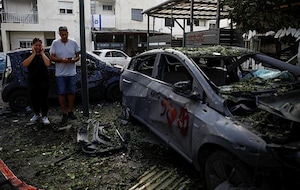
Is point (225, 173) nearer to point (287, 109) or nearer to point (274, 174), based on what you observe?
point (274, 174)

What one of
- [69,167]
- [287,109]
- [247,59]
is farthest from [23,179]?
[247,59]

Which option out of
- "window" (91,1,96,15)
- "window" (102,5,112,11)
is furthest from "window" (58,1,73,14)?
"window" (102,5,112,11)

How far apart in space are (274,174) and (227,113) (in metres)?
0.69

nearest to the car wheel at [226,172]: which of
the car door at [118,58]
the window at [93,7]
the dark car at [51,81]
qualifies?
the dark car at [51,81]

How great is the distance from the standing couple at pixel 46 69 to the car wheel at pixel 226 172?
3699 millimetres

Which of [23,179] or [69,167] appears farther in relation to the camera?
[69,167]

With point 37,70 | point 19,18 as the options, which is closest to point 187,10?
point 37,70

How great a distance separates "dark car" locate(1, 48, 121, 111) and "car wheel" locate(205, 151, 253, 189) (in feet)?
16.3

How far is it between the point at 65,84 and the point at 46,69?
1.52ft

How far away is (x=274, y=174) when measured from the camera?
2254 millimetres

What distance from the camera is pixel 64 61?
5.42 m

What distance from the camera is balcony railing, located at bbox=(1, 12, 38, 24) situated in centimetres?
2262

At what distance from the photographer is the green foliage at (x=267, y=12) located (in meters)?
4.32

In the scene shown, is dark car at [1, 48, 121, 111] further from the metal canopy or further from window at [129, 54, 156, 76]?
the metal canopy
